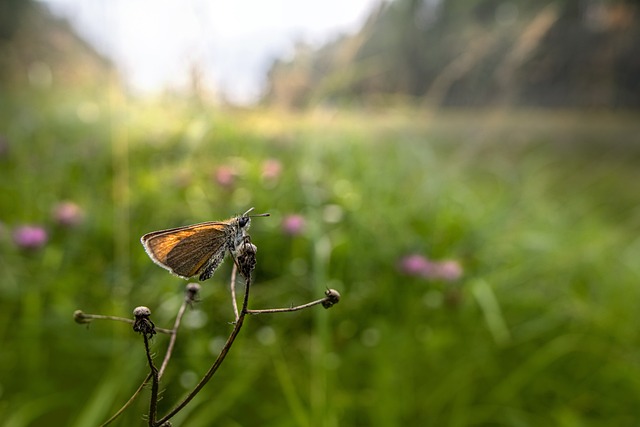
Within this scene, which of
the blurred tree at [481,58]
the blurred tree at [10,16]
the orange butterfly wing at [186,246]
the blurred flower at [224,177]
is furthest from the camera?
the blurred tree at [10,16]

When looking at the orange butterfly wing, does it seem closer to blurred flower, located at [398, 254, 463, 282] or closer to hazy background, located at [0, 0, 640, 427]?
hazy background, located at [0, 0, 640, 427]

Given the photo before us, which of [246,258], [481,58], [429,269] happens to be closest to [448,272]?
[429,269]

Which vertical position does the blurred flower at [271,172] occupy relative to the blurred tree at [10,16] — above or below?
below

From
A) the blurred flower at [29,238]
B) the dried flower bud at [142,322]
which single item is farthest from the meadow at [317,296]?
the dried flower bud at [142,322]

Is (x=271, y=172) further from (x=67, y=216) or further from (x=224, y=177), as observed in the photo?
(x=67, y=216)

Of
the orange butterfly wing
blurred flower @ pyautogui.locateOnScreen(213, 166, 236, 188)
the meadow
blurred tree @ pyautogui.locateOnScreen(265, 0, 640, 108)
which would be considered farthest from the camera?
blurred tree @ pyautogui.locateOnScreen(265, 0, 640, 108)

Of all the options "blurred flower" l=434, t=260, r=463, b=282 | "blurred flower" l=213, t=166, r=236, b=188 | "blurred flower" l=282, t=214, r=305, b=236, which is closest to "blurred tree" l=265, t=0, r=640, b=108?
"blurred flower" l=213, t=166, r=236, b=188

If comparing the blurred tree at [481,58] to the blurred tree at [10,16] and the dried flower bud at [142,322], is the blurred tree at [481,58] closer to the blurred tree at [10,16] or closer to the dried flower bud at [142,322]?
the dried flower bud at [142,322]
